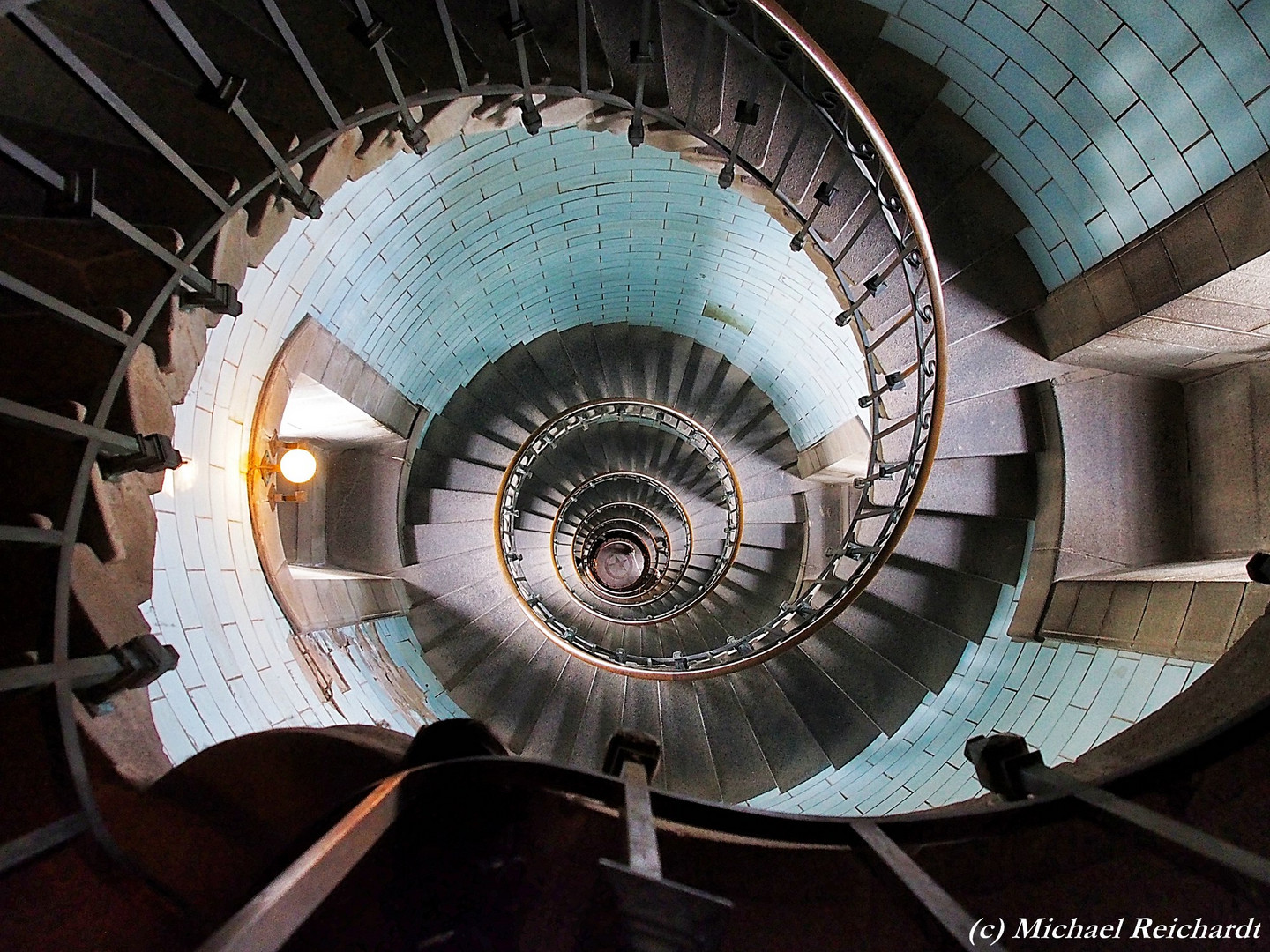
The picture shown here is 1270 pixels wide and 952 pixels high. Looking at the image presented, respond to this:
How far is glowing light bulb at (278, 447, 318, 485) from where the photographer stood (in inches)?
201

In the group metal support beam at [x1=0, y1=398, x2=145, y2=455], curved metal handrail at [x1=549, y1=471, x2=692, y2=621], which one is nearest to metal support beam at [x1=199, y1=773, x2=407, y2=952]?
metal support beam at [x1=0, y1=398, x2=145, y2=455]

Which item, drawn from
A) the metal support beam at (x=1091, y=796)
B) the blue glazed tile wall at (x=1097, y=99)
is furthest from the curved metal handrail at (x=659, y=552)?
the metal support beam at (x=1091, y=796)

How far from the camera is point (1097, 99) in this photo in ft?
13.3

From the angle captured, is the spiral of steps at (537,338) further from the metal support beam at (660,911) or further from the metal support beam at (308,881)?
the metal support beam at (660,911)

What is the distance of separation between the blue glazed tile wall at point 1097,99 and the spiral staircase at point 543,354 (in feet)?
0.76

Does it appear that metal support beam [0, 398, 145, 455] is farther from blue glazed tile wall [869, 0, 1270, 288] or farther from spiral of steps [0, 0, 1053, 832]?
blue glazed tile wall [869, 0, 1270, 288]

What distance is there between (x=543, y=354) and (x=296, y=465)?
3.94 meters

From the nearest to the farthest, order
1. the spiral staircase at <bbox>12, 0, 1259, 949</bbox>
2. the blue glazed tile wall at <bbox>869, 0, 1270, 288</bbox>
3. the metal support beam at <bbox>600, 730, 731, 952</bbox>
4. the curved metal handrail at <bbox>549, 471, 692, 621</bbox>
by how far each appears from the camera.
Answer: the metal support beam at <bbox>600, 730, 731, 952</bbox>
the spiral staircase at <bbox>12, 0, 1259, 949</bbox>
the blue glazed tile wall at <bbox>869, 0, 1270, 288</bbox>
the curved metal handrail at <bbox>549, 471, 692, 621</bbox>

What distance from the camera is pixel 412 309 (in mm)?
6301

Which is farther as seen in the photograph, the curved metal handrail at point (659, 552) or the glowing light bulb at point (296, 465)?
the curved metal handrail at point (659, 552)

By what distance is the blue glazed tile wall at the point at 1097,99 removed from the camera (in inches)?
135

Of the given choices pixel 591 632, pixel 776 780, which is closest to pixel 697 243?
pixel 776 780

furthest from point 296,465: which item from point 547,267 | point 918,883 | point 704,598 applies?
point 704,598

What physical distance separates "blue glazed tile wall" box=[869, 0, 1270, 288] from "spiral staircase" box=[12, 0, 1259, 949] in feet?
0.76
